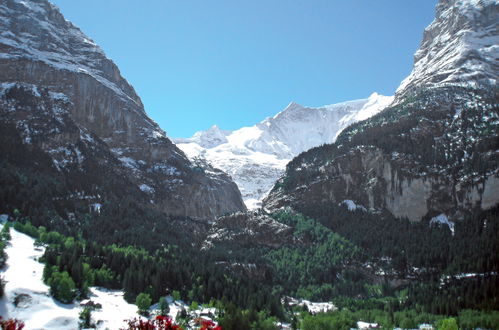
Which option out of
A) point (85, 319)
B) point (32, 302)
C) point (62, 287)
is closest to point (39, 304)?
point (32, 302)

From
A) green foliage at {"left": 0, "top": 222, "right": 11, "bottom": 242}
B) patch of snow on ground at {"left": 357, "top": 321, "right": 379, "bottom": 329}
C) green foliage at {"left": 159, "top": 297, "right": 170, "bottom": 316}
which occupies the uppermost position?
green foliage at {"left": 0, "top": 222, "right": 11, "bottom": 242}

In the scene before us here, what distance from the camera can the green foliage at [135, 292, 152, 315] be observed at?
110m

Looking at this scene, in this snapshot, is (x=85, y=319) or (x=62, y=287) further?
(x=62, y=287)

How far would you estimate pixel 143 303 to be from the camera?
363 feet

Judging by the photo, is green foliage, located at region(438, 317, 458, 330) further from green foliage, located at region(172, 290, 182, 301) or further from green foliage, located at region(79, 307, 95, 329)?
green foliage, located at region(79, 307, 95, 329)

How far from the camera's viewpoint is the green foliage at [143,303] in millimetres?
109537

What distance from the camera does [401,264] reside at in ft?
529

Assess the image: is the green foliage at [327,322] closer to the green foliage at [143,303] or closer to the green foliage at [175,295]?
the green foliage at [175,295]

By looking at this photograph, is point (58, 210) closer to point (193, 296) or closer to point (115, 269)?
point (115, 269)

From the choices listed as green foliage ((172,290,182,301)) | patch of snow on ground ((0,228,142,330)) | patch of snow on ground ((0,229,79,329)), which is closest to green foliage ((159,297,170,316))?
patch of snow on ground ((0,228,142,330))

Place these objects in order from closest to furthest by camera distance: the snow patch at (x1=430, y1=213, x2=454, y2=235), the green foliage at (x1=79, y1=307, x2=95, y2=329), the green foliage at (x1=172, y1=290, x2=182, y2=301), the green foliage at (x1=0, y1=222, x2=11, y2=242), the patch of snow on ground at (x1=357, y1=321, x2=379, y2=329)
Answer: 1. the green foliage at (x1=79, y1=307, x2=95, y2=329)
2. the patch of snow on ground at (x1=357, y1=321, x2=379, y2=329)
3. the green foliage at (x1=172, y1=290, x2=182, y2=301)
4. the green foliage at (x1=0, y1=222, x2=11, y2=242)
5. the snow patch at (x1=430, y1=213, x2=454, y2=235)

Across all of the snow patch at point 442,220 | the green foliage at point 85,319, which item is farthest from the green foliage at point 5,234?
the snow patch at point 442,220

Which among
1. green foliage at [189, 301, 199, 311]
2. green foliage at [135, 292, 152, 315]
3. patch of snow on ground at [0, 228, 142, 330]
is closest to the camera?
patch of snow on ground at [0, 228, 142, 330]

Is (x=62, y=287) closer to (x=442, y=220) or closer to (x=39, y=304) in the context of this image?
(x=39, y=304)
